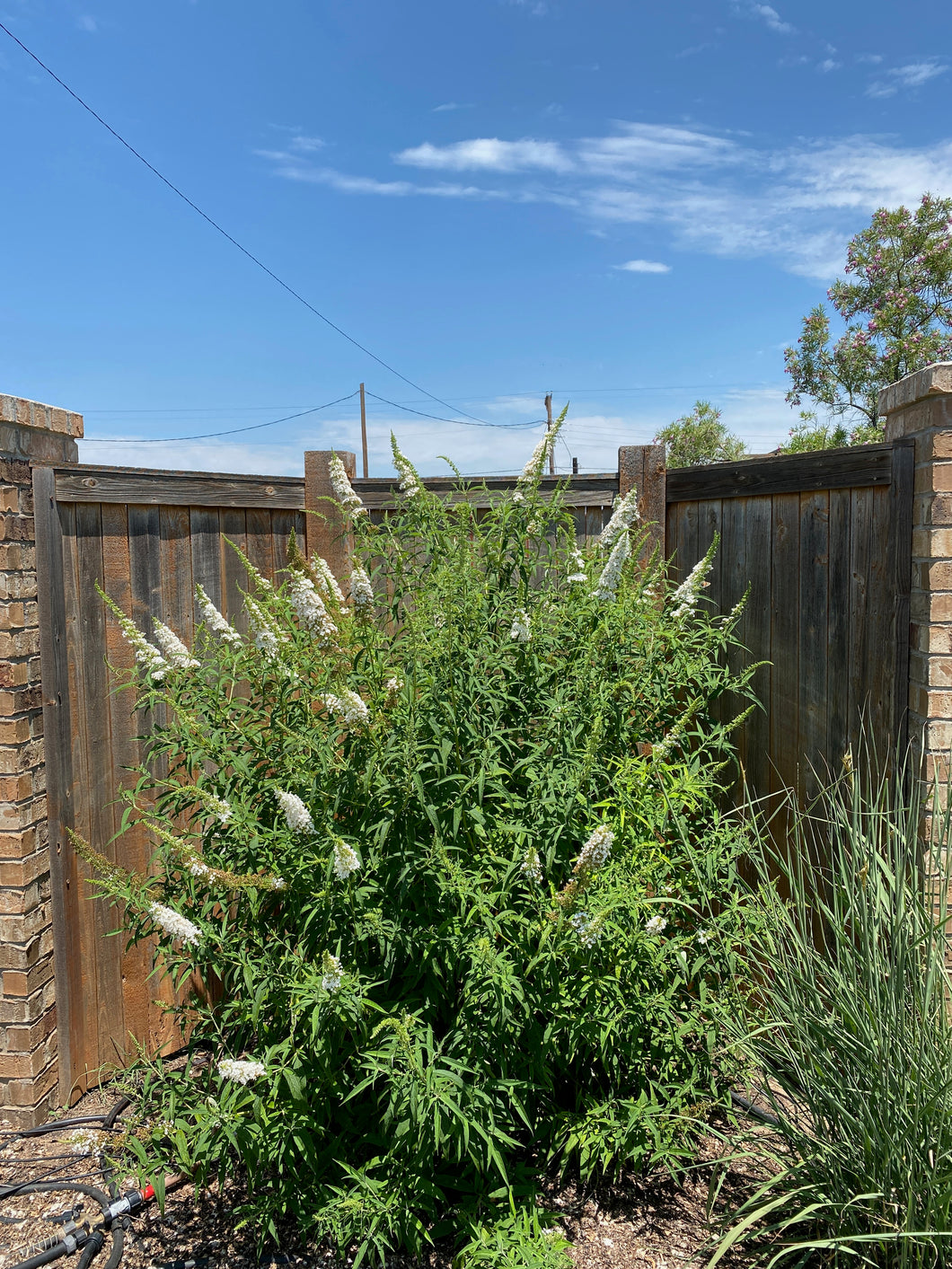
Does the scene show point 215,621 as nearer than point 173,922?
No

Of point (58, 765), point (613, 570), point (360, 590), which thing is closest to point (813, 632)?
point (613, 570)

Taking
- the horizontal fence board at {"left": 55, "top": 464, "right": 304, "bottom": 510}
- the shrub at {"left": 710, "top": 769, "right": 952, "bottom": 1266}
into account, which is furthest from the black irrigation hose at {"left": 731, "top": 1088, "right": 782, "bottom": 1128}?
the horizontal fence board at {"left": 55, "top": 464, "right": 304, "bottom": 510}

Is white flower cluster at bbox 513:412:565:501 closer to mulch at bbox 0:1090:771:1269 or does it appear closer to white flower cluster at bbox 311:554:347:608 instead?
white flower cluster at bbox 311:554:347:608

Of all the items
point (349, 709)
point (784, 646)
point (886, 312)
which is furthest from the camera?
point (886, 312)

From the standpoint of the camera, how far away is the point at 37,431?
10.8ft

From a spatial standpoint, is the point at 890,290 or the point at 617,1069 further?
the point at 890,290

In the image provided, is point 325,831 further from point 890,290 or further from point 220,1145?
point 890,290

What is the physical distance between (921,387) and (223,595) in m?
2.80

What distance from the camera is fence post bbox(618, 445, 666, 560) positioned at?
12.3 feet

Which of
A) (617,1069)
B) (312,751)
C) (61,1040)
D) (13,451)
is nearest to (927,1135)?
(617,1069)

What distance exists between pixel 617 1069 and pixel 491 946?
0.71 meters

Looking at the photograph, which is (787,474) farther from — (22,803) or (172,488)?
(22,803)

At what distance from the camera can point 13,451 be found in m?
3.17

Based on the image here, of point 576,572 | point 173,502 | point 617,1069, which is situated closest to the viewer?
point 617,1069
